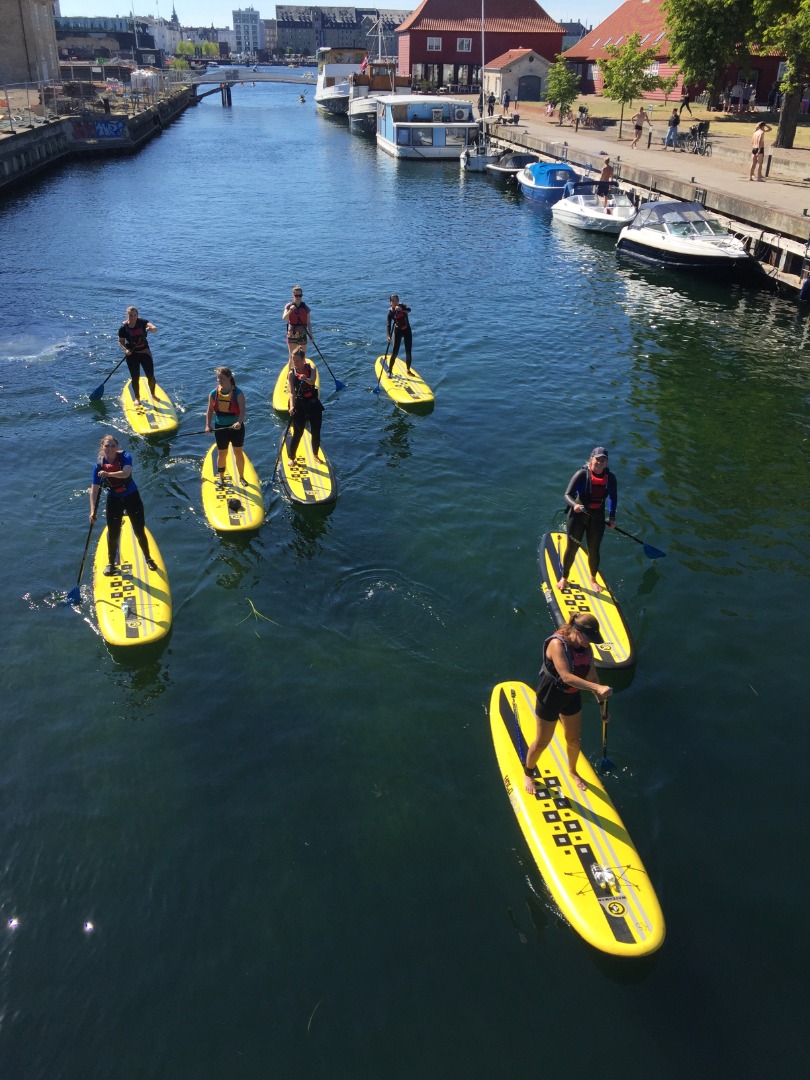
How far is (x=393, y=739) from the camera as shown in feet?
30.8

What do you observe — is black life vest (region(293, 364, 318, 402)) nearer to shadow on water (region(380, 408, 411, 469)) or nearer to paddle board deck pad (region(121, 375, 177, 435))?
shadow on water (region(380, 408, 411, 469))

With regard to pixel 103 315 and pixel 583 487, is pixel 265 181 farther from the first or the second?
pixel 583 487

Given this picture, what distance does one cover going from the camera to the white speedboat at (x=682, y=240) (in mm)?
28547

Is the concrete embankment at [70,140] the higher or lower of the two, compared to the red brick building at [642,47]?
lower

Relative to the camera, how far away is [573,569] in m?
12.1

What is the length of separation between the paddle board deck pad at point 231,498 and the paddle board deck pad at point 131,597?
132 centimetres

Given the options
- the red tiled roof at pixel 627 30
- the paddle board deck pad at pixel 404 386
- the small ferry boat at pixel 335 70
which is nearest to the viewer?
the paddle board deck pad at pixel 404 386

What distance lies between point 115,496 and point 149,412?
6.88 m

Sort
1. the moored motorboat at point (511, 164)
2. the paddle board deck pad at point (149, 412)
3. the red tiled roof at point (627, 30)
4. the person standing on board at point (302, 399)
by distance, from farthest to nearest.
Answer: the red tiled roof at point (627, 30) → the moored motorboat at point (511, 164) → the paddle board deck pad at point (149, 412) → the person standing on board at point (302, 399)

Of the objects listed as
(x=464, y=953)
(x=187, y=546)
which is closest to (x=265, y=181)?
(x=187, y=546)

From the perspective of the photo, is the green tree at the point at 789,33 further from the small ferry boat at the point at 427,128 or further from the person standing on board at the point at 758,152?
the small ferry boat at the point at 427,128

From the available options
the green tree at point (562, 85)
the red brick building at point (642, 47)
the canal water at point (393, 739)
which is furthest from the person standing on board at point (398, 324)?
the green tree at point (562, 85)

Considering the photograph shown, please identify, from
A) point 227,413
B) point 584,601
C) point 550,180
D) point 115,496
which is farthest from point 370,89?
point 584,601

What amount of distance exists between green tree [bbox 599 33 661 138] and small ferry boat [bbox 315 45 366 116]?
5696 centimetres
